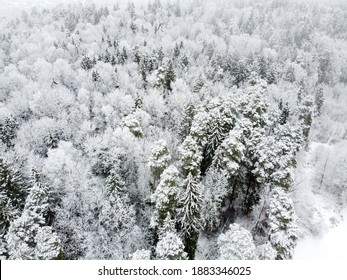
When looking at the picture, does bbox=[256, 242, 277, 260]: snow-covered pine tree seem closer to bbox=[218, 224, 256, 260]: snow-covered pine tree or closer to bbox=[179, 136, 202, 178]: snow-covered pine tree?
bbox=[218, 224, 256, 260]: snow-covered pine tree

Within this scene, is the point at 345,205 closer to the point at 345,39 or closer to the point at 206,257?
the point at 206,257

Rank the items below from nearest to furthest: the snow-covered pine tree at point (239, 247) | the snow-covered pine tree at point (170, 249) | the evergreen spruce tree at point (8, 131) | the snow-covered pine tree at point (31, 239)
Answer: the snow-covered pine tree at point (170, 249) < the snow-covered pine tree at point (239, 247) < the snow-covered pine tree at point (31, 239) < the evergreen spruce tree at point (8, 131)

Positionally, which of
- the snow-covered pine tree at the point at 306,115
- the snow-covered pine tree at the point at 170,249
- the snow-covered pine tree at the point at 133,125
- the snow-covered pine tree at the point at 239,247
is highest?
the snow-covered pine tree at the point at 170,249

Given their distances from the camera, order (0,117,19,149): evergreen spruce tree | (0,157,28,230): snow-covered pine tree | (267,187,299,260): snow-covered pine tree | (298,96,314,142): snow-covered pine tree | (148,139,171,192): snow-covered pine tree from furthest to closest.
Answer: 1. (298,96,314,142): snow-covered pine tree
2. (0,117,19,149): evergreen spruce tree
3. (148,139,171,192): snow-covered pine tree
4. (0,157,28,230): snow-covered pine tree
5. (267,187,299,260): snow-covered pine tree

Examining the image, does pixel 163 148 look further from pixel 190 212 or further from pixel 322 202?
pixel 322 202

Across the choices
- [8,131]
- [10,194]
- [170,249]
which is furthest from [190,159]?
[8,131]

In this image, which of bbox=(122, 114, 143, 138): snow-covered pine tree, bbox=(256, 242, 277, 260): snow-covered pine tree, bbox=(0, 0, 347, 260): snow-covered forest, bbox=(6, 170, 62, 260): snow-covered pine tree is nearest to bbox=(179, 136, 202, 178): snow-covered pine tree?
bbox=(0, 0, 347, 260): snow-covered forest

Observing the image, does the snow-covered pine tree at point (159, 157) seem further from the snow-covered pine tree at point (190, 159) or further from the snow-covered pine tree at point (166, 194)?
the snow-covered pine tree at point (166, 194)

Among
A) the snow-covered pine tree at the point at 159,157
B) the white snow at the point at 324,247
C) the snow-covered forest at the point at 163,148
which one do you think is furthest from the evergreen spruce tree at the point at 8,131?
the white snow at the point at 324,247
